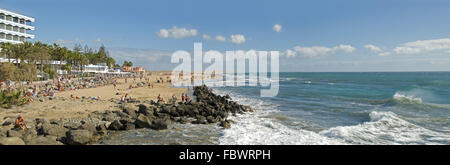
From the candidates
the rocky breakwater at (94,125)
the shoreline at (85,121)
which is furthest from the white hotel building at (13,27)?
the rocky breakwater at (94,125)

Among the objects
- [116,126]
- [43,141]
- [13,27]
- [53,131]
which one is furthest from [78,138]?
[13,27]

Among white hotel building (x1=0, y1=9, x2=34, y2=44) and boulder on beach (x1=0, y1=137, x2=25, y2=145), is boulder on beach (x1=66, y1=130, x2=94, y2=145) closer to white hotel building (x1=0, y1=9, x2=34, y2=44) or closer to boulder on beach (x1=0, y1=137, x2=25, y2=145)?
boulder on beach (x1=0, y1=137, x2=25, y2=145)

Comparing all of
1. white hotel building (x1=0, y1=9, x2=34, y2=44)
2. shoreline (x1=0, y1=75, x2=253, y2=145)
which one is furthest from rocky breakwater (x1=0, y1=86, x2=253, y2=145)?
white hotel building (x1=0, y1=9, x2=34, y2=44)

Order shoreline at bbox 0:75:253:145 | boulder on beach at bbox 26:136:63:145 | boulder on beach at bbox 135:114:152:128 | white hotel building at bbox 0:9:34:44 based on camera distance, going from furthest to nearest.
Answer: white hotel building at bbox 0:9:34:44 → boulder on beach at bbox 135:114:152:128 → shoreline at bbox 0:75:253:145 → boulder on beach at bbox 26:136:63:145

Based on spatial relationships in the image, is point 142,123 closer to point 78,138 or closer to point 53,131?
point 78,138

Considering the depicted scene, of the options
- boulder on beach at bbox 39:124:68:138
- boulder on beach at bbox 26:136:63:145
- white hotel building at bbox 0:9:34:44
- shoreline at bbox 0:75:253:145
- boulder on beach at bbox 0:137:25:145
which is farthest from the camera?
white hotel building at bbox 0:9:34:44

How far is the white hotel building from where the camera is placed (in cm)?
5072

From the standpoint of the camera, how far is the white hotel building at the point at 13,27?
5072cm

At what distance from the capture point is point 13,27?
177 ft

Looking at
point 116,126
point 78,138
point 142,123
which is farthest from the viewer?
point 142,123
